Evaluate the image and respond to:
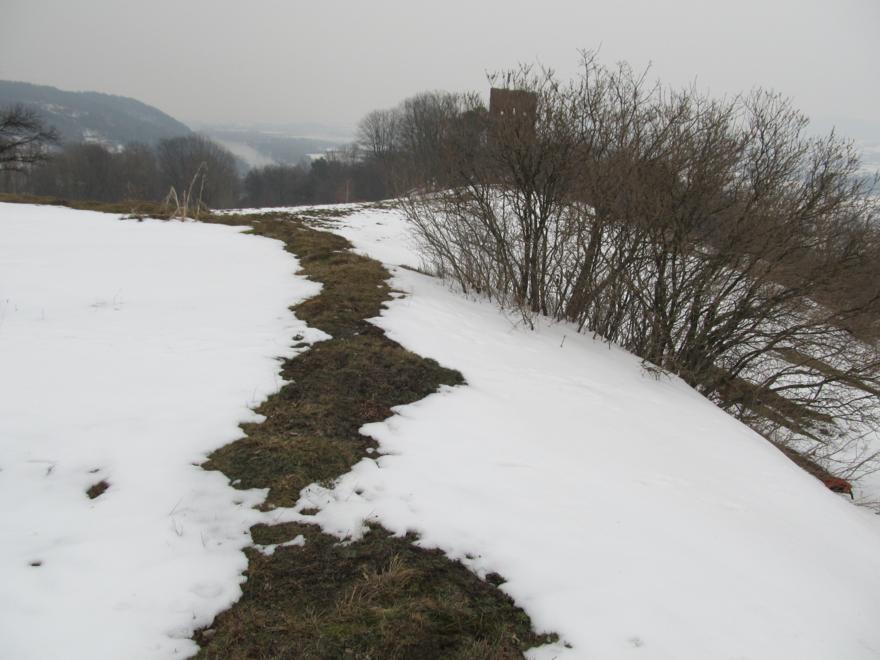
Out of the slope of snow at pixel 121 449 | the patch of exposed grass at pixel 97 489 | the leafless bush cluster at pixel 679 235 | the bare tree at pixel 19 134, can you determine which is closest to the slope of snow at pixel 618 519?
the slope of snow at pixel 121 449

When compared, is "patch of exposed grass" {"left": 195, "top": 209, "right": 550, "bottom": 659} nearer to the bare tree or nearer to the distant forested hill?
the bare tree

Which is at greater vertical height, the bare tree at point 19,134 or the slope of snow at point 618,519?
the bare tree at point 19,134

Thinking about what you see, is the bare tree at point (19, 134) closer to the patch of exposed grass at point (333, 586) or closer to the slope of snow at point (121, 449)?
the slope of snow at point (121, 449)

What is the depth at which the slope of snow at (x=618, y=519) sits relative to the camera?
2.27 m

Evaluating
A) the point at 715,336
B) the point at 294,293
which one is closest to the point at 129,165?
the point at 294,293

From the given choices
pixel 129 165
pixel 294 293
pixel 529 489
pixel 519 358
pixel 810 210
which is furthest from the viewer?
pixel 129 165

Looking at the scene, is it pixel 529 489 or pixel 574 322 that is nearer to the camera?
pixel 529 489

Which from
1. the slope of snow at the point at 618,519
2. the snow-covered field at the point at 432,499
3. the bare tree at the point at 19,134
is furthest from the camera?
the bare tree at the point at 19,134

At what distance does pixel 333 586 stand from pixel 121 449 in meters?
1.66

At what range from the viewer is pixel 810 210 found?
7.45m

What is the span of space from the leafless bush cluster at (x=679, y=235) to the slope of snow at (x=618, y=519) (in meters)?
2.95

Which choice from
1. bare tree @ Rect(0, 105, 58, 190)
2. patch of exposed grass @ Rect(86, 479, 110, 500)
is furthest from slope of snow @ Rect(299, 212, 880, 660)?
bare tree @ Rect(0, 105, 58, 190)

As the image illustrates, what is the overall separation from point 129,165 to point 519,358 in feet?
205

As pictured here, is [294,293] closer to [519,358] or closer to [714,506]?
[519,358]
